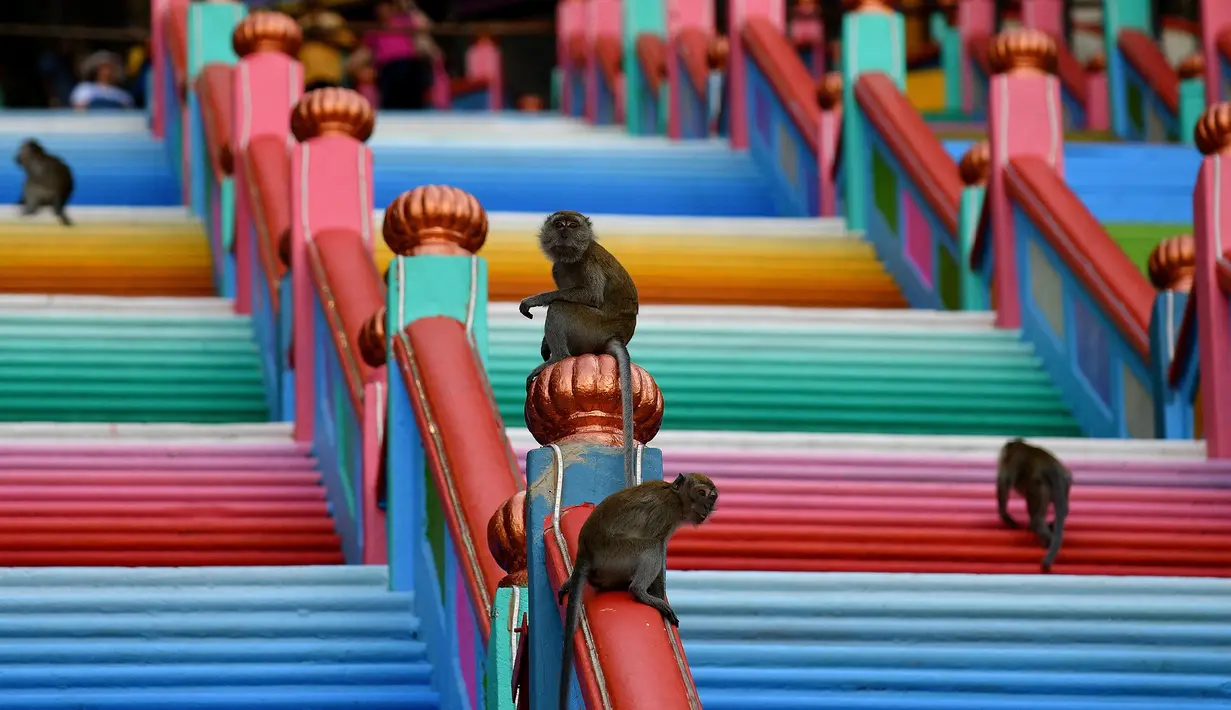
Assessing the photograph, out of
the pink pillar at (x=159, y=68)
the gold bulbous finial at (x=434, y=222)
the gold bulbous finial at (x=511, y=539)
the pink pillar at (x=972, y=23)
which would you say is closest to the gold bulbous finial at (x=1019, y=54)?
the gold bulbous finial at (x=434, y=222)

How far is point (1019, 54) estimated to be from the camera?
916 cm

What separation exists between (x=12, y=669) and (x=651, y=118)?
938 centimetres

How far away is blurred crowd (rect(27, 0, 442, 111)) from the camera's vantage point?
52.4 ft

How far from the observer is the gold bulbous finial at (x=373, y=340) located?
233 inches

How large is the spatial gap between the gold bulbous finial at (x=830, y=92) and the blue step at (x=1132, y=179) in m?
0.58

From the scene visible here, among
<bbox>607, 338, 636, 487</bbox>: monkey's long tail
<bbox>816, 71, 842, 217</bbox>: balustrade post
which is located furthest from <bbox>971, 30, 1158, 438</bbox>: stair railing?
<bbox>607, 338, 636, 487</bbox>: monkey's long tail

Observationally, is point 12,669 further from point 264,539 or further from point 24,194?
point 24,194

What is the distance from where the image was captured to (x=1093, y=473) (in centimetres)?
704

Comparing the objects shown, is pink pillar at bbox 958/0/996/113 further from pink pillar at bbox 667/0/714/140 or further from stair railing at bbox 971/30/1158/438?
stair railing at bbox 971/30/1158/438

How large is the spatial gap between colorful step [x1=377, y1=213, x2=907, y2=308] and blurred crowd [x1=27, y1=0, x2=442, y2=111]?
19.1 ft

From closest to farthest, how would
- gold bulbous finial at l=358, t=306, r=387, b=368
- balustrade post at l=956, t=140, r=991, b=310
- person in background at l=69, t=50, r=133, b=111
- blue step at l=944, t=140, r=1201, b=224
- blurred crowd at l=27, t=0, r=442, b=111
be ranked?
gold bulbous finial at l=358, t=306, r=387, b=368, balustrade post at l=956, t=140, r=991, b=310, blue step at l=944, t=140, r=1201, b=224, blurred crowd at l=27, t=0, r=442, b=111, person in background at l=69, t=50, r=133, b=111

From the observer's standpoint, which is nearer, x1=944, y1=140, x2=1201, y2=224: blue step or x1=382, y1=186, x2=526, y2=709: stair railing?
x1=382, y1=186, x2=526, y2=709: stair railing

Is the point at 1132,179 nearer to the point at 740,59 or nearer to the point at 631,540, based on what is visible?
the point at 740,59

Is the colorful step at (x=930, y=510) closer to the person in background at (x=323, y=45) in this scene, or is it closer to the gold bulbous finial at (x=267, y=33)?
the gold bulbous finial at (x=267, y=33)
